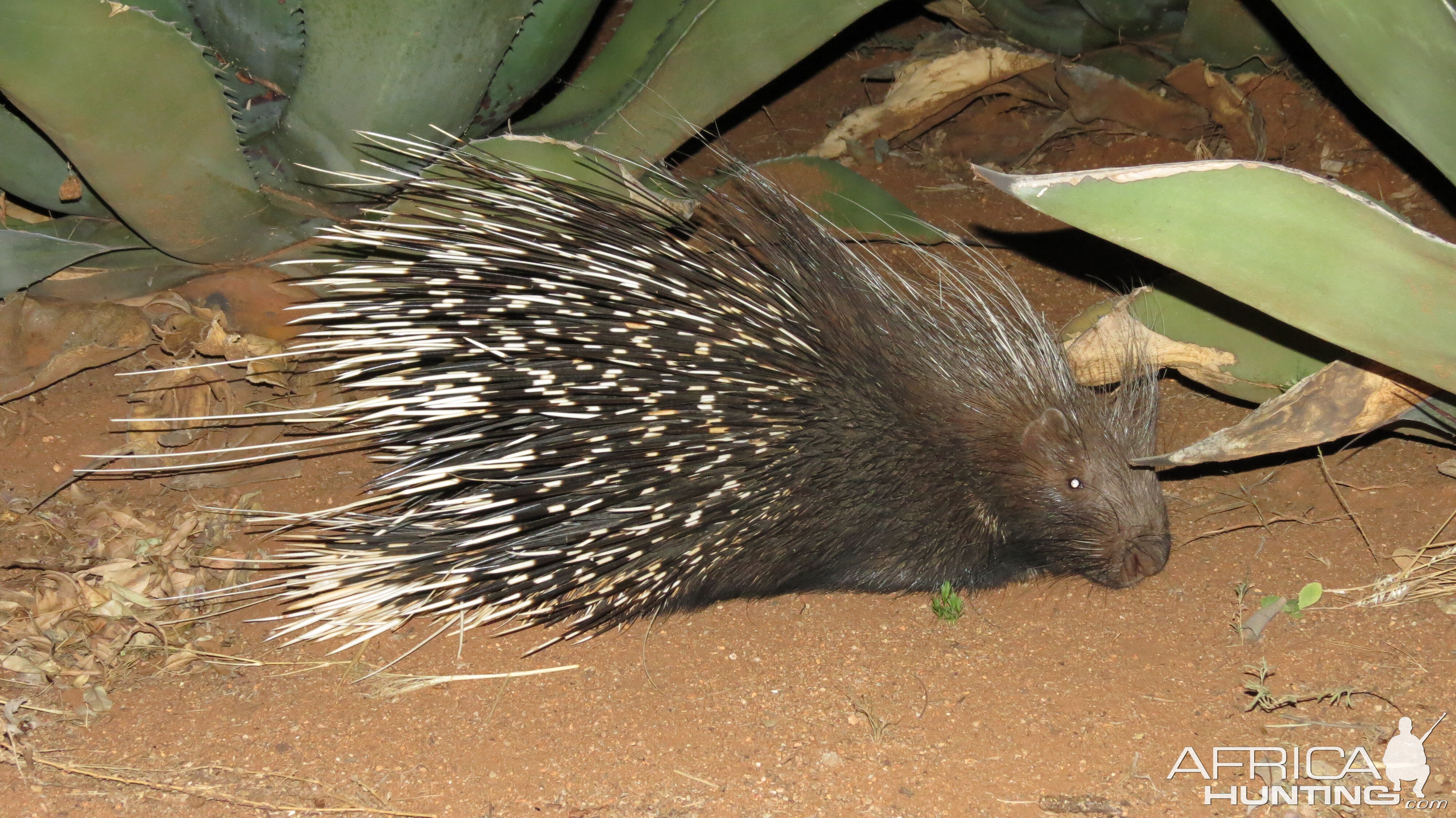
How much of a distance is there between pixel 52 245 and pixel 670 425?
1.50 m

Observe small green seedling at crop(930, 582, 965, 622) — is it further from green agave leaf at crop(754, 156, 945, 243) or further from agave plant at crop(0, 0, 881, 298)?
agave plant at crop(0, 0, 881, 298)

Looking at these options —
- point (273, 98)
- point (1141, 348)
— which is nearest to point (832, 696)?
point (1141, 348)

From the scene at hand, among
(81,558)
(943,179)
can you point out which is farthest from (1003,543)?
(81,558)

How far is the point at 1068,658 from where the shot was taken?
89.0 inches

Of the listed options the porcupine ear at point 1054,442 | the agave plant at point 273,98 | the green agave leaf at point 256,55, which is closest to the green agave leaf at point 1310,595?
the porcupine ear at point 1054,442

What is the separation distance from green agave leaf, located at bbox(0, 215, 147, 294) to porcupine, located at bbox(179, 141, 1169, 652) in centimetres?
54

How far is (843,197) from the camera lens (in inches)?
109

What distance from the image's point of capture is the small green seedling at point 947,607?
245 centimetres

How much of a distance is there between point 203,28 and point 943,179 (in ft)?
7.35

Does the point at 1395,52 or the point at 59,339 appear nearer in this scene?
the point at 1395,52

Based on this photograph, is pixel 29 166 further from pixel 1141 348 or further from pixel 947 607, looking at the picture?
pixel 1141 348

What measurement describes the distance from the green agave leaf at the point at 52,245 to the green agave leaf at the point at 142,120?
0.12 m

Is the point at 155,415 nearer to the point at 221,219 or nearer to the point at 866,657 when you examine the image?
the point at 221,219

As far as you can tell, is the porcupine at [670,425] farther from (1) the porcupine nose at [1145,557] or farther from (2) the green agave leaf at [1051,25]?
(2) the green agave leaf at [1051,25]
